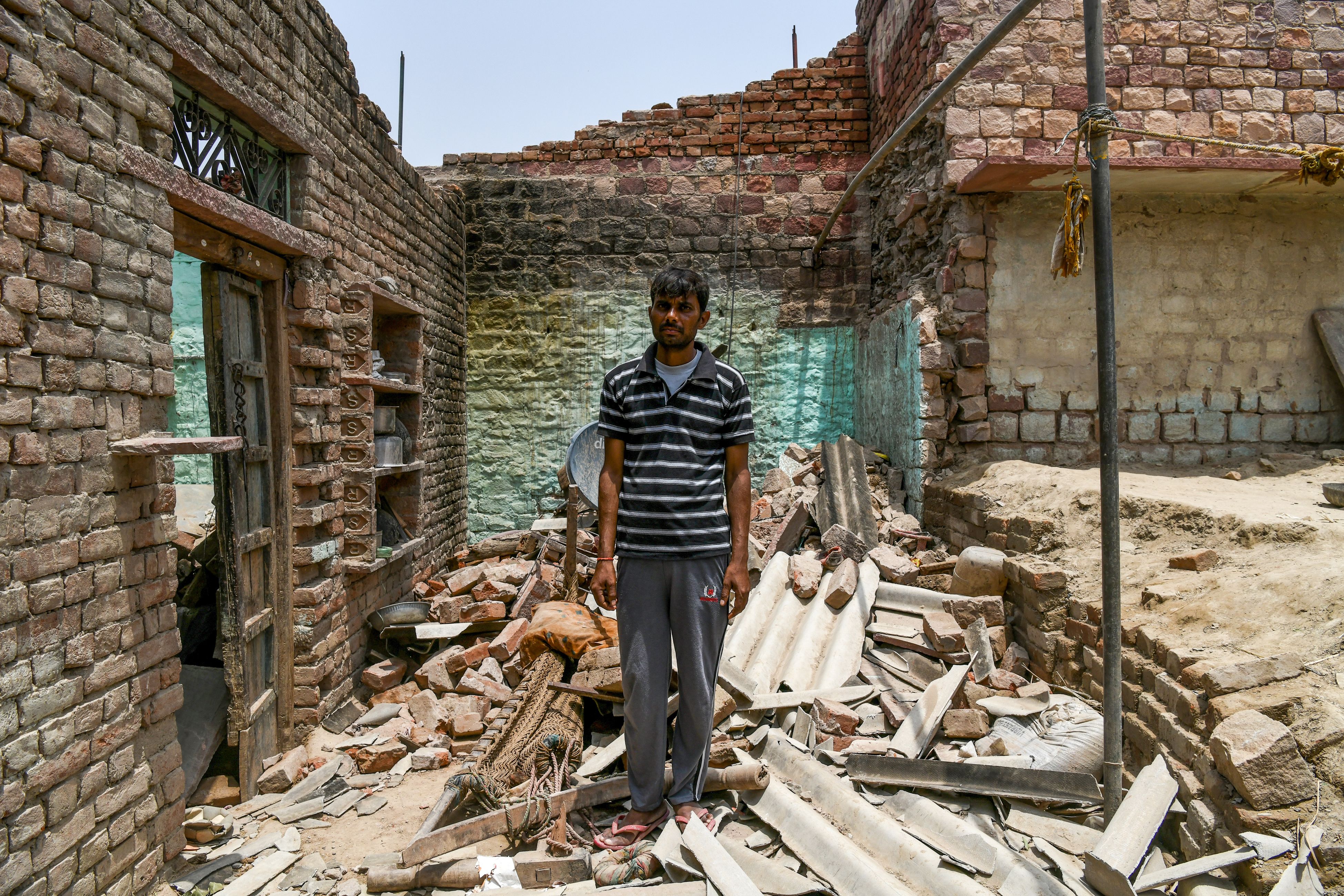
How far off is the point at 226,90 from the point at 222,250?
0.76m

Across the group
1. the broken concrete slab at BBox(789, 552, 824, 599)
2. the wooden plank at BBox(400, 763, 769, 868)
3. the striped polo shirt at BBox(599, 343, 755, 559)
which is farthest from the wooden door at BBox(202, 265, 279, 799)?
the broken concrete slab at BBox(789, 552, 824, 599)

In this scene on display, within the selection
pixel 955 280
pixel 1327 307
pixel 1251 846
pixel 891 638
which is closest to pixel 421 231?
pixel 955 280

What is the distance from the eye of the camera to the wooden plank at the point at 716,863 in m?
2.53

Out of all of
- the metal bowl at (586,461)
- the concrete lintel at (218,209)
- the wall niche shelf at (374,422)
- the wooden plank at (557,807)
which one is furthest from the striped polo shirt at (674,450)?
the metal bowl at (586,461)

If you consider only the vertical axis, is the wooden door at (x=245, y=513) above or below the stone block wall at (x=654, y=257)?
below

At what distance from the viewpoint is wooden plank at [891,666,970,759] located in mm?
3457

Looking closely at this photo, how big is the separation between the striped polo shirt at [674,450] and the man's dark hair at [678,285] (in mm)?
220

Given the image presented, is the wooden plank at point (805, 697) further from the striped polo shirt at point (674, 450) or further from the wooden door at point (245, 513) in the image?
the wooden door at point (245, 513)

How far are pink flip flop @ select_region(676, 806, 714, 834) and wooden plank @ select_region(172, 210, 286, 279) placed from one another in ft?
10.7

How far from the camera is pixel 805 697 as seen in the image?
3.91m

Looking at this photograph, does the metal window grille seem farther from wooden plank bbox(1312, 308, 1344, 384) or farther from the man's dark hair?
wooden plank bbox(1312, 308, 1344, 384)

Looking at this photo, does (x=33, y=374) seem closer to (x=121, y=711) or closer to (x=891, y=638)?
(x=121, y=711)

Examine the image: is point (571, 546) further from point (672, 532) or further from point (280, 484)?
point (672, 532)

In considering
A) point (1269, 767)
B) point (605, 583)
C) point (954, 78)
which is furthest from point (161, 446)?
point (954, 78)
